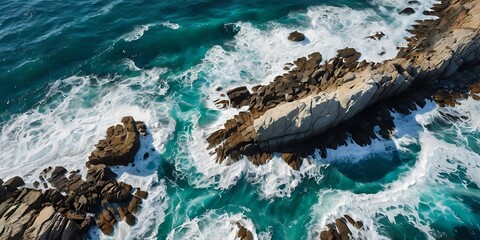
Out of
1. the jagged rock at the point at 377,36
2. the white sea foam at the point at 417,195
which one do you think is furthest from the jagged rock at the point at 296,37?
the white sea foam at the point at 417,195

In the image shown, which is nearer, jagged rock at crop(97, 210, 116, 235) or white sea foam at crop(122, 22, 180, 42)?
jagged rock at crop(97, 210, 116, 235)

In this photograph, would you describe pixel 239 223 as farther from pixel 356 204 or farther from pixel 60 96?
pixel 60 96

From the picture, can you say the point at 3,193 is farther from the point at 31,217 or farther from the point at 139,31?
the point at 139,31

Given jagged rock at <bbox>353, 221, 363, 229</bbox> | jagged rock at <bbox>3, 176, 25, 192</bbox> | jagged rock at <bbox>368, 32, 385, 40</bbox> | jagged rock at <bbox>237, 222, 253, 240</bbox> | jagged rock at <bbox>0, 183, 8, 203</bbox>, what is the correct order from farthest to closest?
1. jagged rock at <bbox>368, 32, 385, 40</bbox>
2. jagged rock at <bbox>3, 176, 25, 192</bbox>
3. jagged rock at <bbox>0, 183, 8, 203</bbox>
4. jagged rock at <bbox>353, 221, 363, 229</bbox>
5. jagged rock at <bbox>237, 222, 253, 240</bbox>

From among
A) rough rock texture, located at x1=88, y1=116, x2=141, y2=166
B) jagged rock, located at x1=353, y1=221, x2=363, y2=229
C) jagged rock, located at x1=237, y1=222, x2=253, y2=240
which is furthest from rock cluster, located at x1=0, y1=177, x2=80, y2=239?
jagged rock, located at x1=353, y1=221, x2=363, y2=229

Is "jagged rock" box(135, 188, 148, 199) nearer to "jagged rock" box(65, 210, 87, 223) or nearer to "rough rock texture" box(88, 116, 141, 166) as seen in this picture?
"rough rock texture" box(88, 116, 141, 166)

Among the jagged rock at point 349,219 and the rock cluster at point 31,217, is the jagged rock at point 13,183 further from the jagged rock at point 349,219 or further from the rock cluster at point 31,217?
the jagged rock at point 349,219

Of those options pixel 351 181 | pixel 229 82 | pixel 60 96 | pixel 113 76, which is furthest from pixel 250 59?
pixel 60 96
